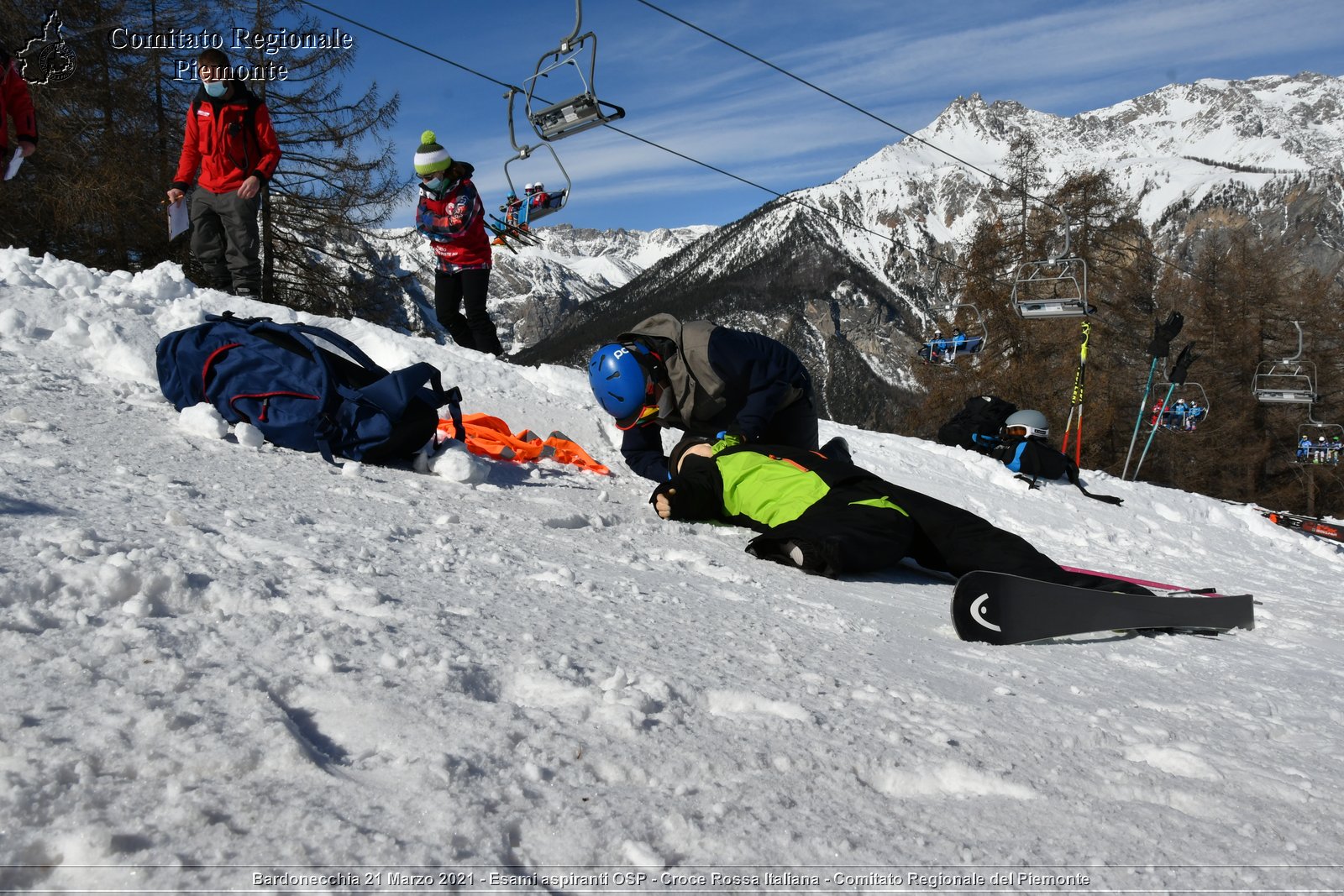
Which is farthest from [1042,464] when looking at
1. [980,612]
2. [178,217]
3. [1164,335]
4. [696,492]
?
[1164,335]

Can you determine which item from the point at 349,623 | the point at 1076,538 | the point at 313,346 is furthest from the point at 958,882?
the point at 1076,538

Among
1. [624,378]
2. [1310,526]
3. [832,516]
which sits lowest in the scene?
[1310,526]

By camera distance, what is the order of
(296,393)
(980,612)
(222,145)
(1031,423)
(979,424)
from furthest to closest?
(979,424) → (1031,423) → (222,145) → (296,393) → (980,612)

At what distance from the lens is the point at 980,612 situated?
8.34 ft

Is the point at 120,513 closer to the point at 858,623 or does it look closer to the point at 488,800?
the point at 488,800

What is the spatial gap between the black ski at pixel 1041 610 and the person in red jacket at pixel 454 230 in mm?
5153

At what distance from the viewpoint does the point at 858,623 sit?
2520 millimetres

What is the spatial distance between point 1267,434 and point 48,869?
34734mm

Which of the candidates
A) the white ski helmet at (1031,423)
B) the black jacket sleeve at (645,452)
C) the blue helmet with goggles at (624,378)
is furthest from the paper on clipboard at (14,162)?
the white ski helmet at (1031,423)

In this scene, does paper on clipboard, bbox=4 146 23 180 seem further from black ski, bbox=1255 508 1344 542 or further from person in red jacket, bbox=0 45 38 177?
black ski, bbox=1255 508 1344 542

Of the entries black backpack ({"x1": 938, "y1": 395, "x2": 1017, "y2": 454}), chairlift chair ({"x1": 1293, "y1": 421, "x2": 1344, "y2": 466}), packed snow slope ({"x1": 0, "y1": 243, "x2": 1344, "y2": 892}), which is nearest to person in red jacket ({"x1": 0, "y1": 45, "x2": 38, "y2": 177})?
packed snow slope ({"x1": 0, "y1": 243, "x2": 1344, "y2": 892})

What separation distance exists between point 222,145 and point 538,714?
6292 millimetres

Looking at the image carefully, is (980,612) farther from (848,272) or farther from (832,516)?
(848,272)

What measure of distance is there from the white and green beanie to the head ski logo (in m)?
5.87
